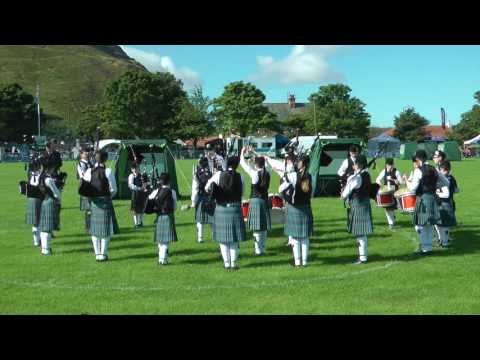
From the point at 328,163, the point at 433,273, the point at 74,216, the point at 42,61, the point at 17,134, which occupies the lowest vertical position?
the point at 433,273

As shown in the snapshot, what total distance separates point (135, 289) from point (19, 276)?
7.57 feet

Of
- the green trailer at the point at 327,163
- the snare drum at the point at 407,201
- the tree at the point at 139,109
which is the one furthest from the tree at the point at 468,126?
A: the snare drum at the point at 407,201

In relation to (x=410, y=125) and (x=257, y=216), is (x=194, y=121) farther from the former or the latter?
(x=257, y=216)

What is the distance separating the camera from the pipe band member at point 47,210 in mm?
10656

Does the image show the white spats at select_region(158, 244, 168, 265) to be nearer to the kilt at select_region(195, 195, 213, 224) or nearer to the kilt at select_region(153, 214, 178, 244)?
the kilt at select_region(153, 214, 178, 244)

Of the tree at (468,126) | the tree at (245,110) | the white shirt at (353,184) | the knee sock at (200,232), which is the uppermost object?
the tree at (245,110)

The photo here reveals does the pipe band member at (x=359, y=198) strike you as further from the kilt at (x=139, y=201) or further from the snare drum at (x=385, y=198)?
the kilt at (x=139, y=201)

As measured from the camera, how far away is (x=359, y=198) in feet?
31.5

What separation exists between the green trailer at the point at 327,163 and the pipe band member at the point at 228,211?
10.7 meters

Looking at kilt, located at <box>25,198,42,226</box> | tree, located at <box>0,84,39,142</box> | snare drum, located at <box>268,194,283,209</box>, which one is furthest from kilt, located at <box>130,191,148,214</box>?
tree, located at <box>0,84,39,142</box>

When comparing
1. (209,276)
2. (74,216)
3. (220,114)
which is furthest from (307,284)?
(220,114)

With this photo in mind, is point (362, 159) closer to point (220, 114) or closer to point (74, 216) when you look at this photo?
point (74, 216)

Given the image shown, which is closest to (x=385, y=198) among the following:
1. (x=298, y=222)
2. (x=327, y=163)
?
(x=298, y=222)
